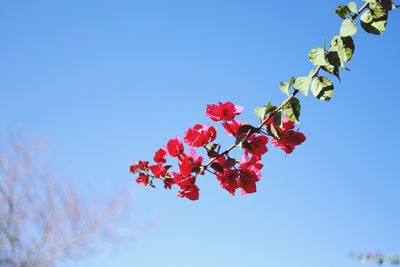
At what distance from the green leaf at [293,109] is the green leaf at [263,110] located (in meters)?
0.04

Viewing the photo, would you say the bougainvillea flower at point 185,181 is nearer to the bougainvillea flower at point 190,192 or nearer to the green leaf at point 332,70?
the bougainvillea flower at point 190,192

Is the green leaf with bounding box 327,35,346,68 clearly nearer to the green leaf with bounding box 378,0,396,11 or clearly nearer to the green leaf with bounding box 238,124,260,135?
the green leaf with bounding box 378,0,396,11

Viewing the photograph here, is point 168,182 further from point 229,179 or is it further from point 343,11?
point 343,11

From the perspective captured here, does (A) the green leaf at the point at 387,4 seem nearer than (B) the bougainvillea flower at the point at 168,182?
Yes

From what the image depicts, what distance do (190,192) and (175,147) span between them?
0.16 metres

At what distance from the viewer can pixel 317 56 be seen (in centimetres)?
104

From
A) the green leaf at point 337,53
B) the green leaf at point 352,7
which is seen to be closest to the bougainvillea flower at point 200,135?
the green leaf at point 337,53

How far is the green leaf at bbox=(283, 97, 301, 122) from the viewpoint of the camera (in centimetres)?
103

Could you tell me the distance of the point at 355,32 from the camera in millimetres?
996

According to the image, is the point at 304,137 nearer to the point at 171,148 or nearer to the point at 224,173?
the point at 224,173

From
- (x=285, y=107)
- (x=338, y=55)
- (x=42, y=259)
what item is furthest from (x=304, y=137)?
(x=42, y=259)

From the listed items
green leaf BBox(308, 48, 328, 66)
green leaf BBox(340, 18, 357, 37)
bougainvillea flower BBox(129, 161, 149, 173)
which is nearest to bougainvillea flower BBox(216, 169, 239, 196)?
bougainvillea flower BBox(129, 161, 149, 173)

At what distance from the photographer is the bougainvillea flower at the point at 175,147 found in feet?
3.88

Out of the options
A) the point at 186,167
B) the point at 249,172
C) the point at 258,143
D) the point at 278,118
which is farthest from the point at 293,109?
the point at 186,167
